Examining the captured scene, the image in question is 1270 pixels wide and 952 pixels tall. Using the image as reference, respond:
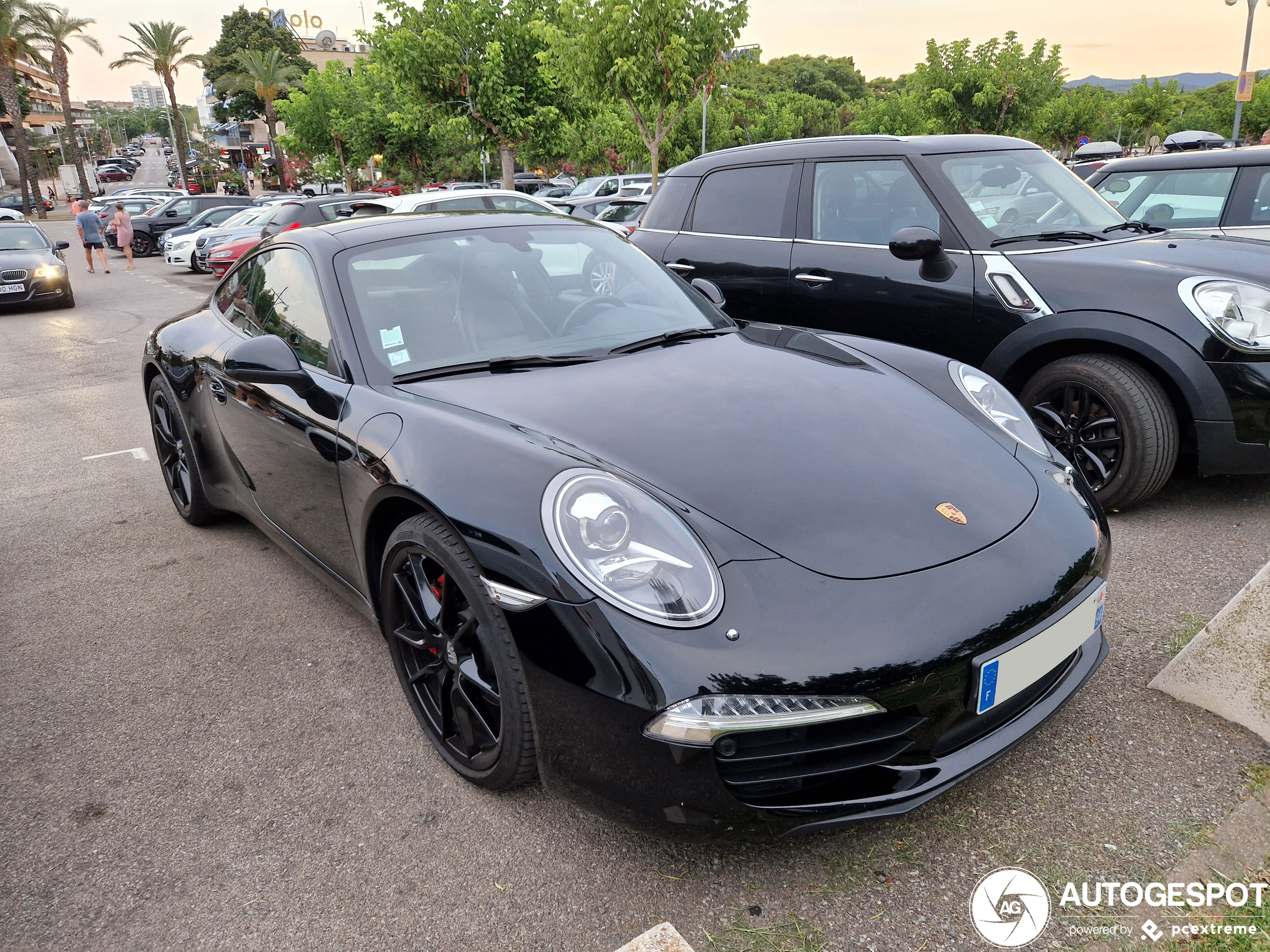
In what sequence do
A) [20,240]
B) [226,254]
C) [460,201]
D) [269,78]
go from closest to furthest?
[460,201] < [20,240] < [226,254] < [269,78]

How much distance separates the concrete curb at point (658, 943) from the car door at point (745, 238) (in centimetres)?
365

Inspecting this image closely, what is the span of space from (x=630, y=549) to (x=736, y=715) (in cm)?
42

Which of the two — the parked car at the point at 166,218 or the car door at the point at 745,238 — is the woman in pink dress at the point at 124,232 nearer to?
the parked car at the point at 166,218

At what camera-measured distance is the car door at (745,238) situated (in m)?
5.01

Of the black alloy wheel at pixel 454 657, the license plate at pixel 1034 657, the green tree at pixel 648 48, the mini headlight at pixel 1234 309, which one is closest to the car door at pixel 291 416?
the black alloy wheel at pixel 454 657

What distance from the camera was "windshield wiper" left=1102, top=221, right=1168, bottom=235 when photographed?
4.45 meters

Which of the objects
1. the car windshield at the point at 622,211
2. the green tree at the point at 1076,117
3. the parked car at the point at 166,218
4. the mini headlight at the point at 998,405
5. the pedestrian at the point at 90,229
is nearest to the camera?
the mini headlight at the point at 998,405

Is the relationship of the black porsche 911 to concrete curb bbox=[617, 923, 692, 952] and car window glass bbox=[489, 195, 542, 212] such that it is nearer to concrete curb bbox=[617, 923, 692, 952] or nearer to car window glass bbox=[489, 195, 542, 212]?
concrete curb bbox=[617, 923, 692, 952]

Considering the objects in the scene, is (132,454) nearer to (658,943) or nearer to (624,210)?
(658,943)

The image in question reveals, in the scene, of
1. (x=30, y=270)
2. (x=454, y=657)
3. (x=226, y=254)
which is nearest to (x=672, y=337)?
(x=454, y=657)

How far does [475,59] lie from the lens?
→ 22.4 meters

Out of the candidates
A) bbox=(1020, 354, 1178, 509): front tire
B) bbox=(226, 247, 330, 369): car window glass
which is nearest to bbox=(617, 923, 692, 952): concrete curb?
bbox=(226, 247, 330, 369): car window glass

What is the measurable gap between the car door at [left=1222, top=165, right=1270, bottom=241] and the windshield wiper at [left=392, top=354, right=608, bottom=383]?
5071mm

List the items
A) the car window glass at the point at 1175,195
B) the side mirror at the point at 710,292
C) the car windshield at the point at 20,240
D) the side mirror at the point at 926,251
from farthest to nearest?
the car windshield at the point at 20,240 < the car window glass at the point at 1175,195 < the side mirror at the point at 926,251 < the side mirror at the point at 710,292
